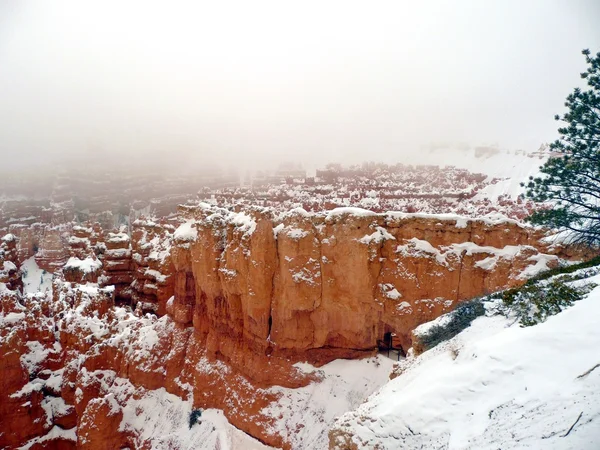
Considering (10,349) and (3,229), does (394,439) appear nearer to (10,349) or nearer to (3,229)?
(10,349)

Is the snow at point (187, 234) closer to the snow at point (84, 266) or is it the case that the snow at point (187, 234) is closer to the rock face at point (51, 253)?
the snow at point (84, 266)

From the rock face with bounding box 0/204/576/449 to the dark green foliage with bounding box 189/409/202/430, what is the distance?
59 cm

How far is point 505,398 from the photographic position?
6.09 meters

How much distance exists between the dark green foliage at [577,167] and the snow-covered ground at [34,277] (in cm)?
5360

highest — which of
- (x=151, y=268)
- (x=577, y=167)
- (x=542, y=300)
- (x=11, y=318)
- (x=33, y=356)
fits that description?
(x=577, y=167)

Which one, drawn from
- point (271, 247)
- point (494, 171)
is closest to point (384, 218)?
point (271, 247)

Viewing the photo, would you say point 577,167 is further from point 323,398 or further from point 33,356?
point 33,356

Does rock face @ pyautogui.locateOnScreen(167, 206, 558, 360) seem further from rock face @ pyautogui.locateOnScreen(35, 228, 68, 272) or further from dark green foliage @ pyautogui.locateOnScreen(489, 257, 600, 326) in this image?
rock face @ pyautogui.locateOnScreen(35, 228, 68, 272)

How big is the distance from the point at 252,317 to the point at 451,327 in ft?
40.9

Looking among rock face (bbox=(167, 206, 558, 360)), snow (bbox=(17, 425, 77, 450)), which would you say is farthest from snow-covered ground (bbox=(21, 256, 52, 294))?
rock face (bbox=(167, 206, 558, 360))

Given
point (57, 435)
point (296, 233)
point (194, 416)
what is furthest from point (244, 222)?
point (57, 435)

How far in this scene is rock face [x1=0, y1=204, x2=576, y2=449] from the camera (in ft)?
62.2

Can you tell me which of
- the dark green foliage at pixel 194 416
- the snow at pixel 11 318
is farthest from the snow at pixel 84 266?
the dark green foliage at pixel 194 416

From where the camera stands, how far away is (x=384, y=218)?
2005 centimetres
